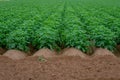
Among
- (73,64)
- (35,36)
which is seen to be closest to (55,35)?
(35,36)

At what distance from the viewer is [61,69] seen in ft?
22.5

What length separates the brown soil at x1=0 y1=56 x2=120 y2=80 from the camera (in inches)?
250

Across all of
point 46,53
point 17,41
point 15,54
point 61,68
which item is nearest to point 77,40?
point 46,53

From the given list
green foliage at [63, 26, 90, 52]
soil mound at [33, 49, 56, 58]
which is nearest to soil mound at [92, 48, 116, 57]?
green foliage at [63, 26, 90, 52]

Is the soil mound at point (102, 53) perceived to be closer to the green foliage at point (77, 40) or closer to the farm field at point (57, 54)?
the farm field at point (57, 54)

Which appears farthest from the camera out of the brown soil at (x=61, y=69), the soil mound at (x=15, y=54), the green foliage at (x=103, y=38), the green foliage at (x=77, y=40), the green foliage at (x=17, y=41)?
the green foliage at (x=103, y=38)

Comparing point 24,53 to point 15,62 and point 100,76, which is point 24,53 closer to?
point 15,62

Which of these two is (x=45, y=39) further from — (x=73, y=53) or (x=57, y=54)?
(x=73, y=53)

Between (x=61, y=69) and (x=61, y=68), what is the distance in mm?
76

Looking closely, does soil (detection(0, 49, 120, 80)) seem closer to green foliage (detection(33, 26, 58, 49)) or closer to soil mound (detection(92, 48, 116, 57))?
soil mound (detection(92, 48, 116, 57))

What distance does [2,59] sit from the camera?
7598 millimetres

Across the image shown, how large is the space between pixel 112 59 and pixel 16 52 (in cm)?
276

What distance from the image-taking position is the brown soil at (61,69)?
6340 millimetres

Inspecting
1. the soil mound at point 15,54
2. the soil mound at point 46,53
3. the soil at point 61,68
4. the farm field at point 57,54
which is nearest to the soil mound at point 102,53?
the farm field at point 57,54
